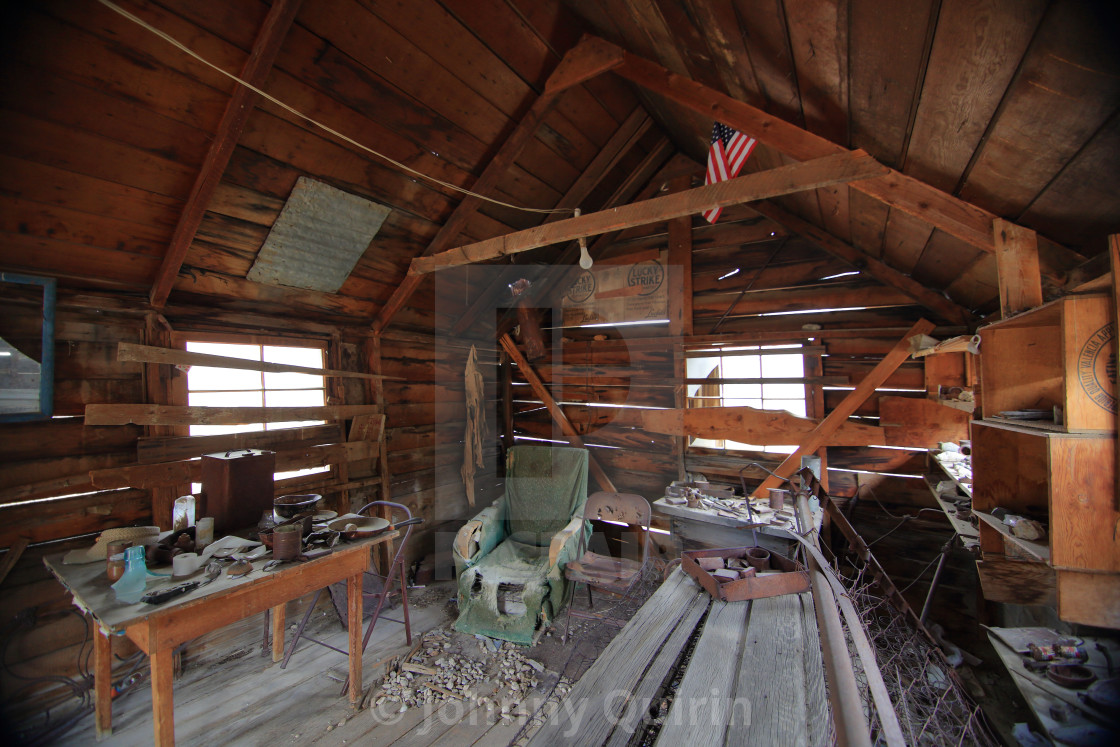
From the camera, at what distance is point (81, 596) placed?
192 cm

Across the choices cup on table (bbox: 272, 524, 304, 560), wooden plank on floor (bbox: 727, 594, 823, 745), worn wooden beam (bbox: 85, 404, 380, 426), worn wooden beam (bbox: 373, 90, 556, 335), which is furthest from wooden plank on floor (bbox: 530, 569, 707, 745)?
worn wooden beam (bbox: 85, 404, 380, 426)

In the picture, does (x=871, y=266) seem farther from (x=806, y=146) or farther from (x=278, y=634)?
(x=278, y=634)

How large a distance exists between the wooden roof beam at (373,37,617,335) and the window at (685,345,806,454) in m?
2.36

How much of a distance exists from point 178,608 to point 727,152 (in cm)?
353

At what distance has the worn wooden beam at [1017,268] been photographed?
1.54m

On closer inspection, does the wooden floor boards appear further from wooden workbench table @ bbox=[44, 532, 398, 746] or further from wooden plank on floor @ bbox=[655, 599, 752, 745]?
wooden workbench table @ bbox=[44, 532, 398, 746]

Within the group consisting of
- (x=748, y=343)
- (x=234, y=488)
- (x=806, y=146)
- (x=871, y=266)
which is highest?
(x=806, y=146)

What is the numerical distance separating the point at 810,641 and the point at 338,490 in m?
Result: 3.82

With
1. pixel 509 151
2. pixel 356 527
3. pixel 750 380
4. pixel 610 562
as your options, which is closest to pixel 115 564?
pixel 356 527

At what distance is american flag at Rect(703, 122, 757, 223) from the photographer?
2488 millimetres

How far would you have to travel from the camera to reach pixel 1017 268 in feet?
5.15

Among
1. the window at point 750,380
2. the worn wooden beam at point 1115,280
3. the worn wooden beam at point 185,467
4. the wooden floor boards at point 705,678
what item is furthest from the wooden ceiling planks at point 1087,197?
the worn wooden beam at point 185,467

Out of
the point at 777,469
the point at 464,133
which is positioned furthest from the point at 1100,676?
the point at 464,133

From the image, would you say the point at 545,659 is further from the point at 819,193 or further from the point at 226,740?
the point at 819,193
